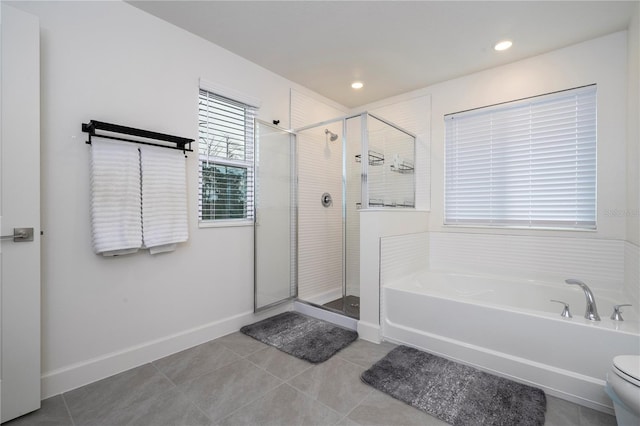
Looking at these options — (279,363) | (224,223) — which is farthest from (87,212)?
(279,363)

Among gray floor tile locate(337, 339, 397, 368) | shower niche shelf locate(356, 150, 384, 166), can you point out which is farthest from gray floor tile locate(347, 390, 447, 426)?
shower niche shelf locate(356, 150, 384, 166)

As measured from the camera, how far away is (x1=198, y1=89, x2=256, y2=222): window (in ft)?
8.25

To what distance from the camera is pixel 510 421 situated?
4.99 feet

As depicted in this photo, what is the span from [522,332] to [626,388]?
635 millimetres

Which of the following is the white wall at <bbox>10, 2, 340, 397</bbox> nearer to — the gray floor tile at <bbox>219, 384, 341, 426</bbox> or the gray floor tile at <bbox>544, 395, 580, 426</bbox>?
the gray floor tile at <bbox>219, 384, 341, 426</bbox>

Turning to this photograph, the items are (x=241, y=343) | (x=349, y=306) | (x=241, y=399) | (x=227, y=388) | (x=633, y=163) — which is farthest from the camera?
Result: (x=349, y=306)

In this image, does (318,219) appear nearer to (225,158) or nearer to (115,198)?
(225,158)

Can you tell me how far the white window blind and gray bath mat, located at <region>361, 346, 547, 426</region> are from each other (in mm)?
1566

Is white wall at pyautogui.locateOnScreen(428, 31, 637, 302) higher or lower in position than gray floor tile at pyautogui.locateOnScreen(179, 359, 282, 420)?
higher

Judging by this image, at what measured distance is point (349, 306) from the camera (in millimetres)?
2975

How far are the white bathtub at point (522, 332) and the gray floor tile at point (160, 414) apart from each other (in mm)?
1534

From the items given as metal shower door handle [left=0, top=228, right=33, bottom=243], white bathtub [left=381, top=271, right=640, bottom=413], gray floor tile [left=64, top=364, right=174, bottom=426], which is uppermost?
metal shower door handle [left=0, top=228, right=33, bottom=243]

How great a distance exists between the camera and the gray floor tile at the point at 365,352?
7.13 feet

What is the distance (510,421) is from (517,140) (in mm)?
2386
